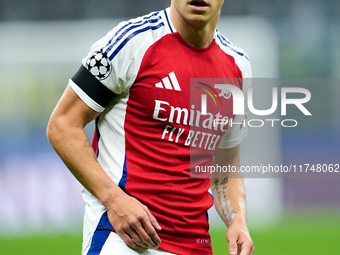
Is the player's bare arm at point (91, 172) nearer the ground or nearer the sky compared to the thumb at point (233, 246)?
nearer the sky

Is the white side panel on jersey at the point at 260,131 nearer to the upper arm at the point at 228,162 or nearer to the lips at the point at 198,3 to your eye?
the upper arm at the point at 228,162

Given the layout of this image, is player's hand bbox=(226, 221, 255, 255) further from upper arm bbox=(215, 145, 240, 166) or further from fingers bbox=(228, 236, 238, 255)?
upper arm bbox=(215, 145, 240, 166)

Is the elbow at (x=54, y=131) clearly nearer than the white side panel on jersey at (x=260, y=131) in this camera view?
Yes

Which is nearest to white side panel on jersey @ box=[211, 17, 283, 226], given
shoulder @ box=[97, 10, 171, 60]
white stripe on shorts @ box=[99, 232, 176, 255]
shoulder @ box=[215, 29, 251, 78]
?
shoulder @ box=[215, 29, 251, 78]

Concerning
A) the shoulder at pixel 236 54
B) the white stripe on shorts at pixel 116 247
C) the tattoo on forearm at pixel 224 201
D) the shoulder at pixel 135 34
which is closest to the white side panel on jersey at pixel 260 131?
the tattoo on forearm at pixel 224 201

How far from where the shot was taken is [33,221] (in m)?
6.30

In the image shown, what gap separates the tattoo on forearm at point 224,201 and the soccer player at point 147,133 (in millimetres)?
106

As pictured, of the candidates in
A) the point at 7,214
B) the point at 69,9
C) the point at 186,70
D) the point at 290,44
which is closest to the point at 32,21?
the point at 69,9

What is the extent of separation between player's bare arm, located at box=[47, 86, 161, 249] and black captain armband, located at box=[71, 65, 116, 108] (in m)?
0.03

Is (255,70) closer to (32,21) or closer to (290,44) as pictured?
(290,44)

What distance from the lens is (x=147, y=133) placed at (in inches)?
79.9

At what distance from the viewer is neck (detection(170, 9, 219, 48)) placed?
2.15 m

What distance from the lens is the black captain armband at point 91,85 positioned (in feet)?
6.36

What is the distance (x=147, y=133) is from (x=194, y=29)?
41cm
